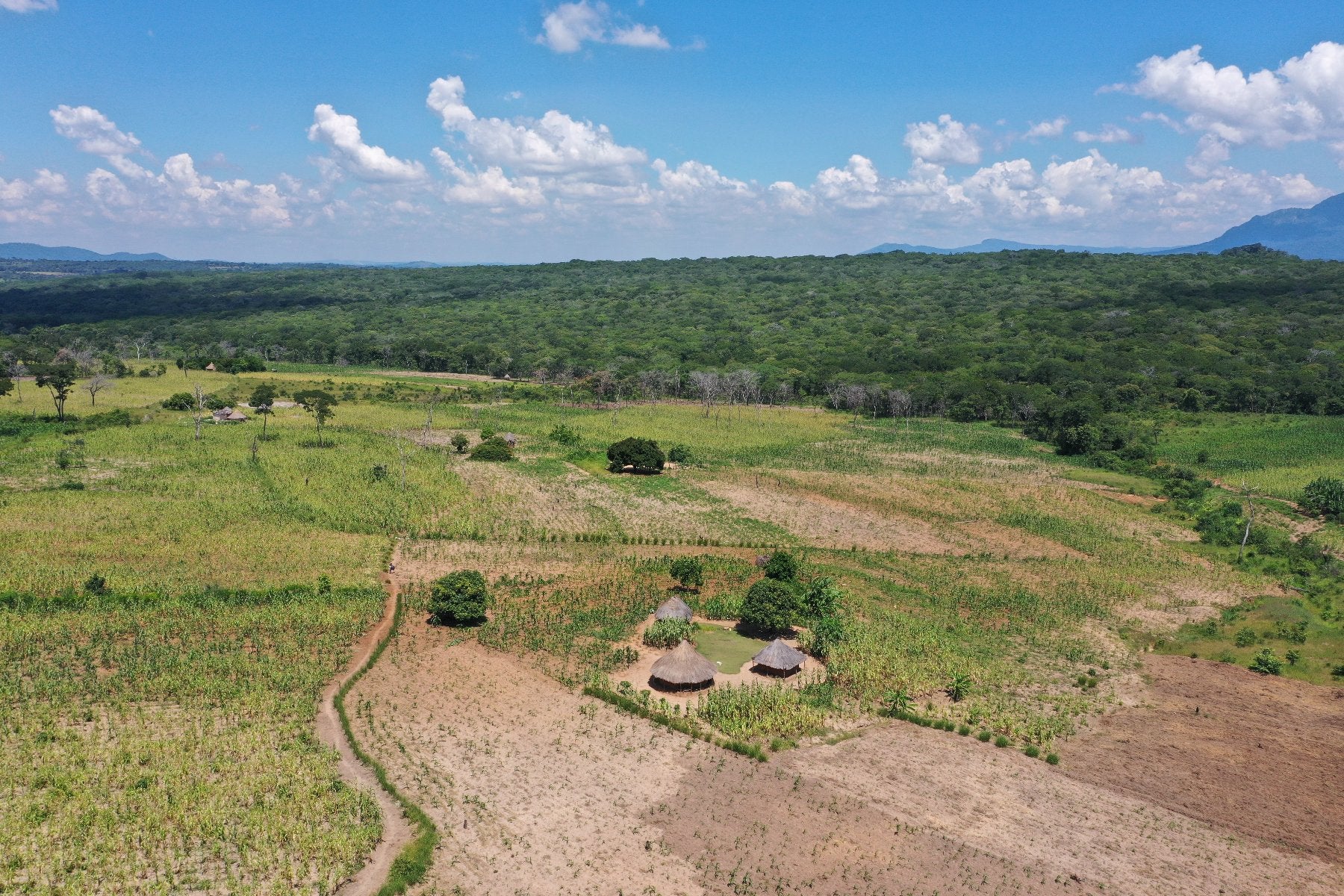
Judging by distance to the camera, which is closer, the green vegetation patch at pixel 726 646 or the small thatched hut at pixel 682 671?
the small thatched hut at pixel 682 671

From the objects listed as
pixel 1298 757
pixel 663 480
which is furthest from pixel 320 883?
A: pixel 663 480

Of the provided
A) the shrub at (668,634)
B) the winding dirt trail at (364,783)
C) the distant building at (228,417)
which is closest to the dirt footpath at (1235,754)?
the shrub at (668,634)

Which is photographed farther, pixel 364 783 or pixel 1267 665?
pixel 1267 665

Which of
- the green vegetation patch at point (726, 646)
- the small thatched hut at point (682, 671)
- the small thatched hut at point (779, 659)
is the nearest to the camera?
the small thatched hut at point (682, 671)

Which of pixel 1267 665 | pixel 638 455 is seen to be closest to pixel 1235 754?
pixel 1267 665

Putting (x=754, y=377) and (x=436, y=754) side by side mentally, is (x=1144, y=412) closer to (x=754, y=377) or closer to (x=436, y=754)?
(x=754, y=377)

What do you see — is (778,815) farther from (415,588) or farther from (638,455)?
(638,455)

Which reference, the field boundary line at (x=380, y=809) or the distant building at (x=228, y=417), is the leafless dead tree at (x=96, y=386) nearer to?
the distant building at (x=228, y=417)
